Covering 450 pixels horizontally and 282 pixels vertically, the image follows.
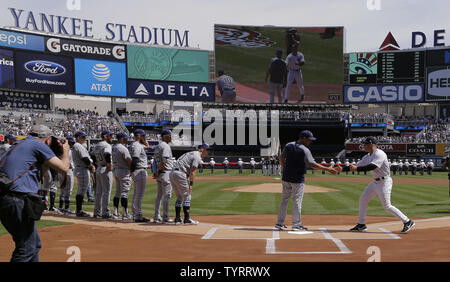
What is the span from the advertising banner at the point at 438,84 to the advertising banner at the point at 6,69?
53077 mm

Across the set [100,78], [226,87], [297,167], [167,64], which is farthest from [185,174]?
[226,87]

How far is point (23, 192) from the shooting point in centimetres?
473

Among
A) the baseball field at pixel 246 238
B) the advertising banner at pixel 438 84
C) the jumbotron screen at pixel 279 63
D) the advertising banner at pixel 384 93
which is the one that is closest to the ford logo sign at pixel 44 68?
the jumbotron screen at pixel 279 63

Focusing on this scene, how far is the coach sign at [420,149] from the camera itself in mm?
48969

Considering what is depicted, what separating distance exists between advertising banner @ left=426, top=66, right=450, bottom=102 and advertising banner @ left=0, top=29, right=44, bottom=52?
50.7 m

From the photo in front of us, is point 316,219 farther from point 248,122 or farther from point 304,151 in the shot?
point 248,122

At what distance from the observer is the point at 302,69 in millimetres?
62500

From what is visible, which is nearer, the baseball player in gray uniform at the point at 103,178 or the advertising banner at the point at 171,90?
the baseball player in gray uniform at the point at 103,178

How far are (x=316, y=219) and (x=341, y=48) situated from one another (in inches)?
2201

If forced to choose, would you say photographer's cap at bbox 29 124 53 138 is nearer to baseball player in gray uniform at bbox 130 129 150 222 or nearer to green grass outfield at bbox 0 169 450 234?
baseball player in gray uniform at bbox 130 129 150 222

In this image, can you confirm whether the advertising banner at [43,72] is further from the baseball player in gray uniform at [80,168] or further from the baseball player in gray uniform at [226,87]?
the baseball player in gray uniform at [80,168]

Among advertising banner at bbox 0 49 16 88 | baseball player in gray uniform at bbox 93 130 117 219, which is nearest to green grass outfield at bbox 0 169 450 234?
baseball player in gray uniform at bbox 93 130 117 219
